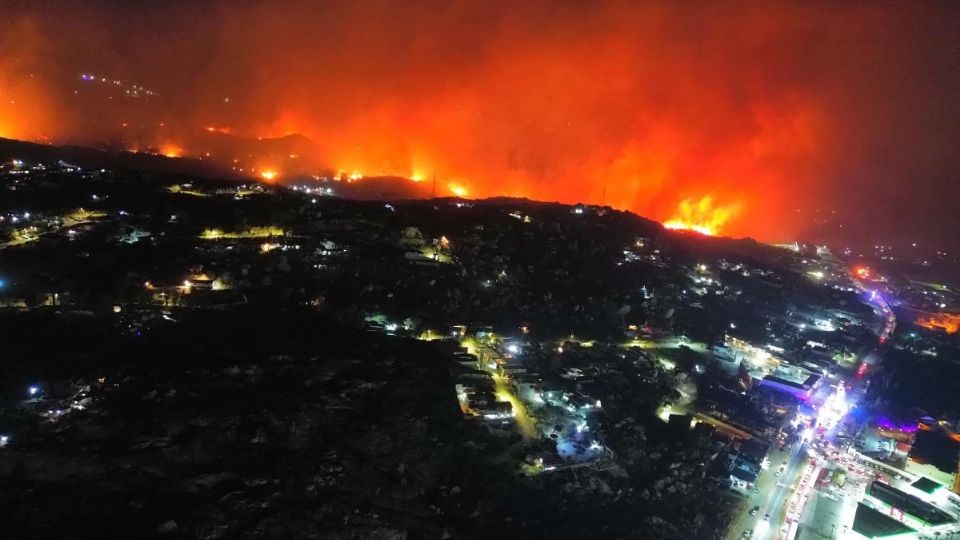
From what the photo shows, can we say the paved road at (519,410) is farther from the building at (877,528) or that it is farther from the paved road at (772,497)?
the building at (877,528)

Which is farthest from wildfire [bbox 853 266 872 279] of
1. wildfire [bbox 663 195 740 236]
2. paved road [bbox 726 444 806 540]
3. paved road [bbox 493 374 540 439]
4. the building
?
paved road [bbox 493 374 540 439]

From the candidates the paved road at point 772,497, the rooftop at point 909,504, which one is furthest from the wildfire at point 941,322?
the paved road at point 772,497

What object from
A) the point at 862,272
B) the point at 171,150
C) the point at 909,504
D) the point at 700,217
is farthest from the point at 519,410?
the point at 171,150

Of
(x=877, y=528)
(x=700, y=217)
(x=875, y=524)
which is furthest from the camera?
(x=700, y=217)

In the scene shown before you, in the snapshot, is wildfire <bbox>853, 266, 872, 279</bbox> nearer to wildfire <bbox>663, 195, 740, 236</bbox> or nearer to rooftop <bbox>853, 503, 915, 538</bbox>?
wildfire <bbox>663, 195, 740, 236</bbox>

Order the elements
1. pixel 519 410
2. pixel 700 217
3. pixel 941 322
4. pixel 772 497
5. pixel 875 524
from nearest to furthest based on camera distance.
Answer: pixel 875 524, pixel 772 497, pixel 519 410, pixel 941 322, pixel 700 217

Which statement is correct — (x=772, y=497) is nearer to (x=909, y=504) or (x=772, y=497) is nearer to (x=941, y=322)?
(x=909, y=504)
